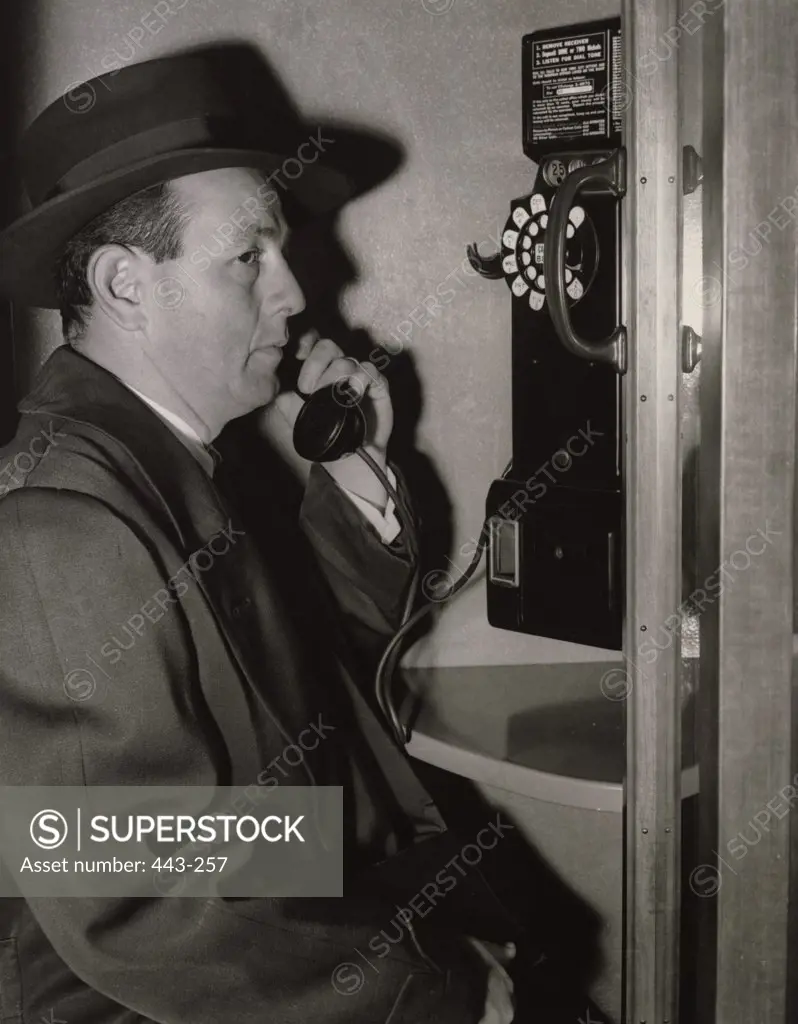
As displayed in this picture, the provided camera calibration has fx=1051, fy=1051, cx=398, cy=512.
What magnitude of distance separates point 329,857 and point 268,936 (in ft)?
0.33

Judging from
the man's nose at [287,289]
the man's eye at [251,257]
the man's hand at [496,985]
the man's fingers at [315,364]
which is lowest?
the man's hand at [496,985]

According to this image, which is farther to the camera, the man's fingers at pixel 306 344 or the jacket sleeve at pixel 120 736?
the man's fingers at pixel 306 344

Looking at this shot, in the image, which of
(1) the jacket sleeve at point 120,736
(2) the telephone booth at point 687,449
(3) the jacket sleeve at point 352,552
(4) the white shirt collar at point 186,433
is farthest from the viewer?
(3) the jacket sleeve at point 352,552

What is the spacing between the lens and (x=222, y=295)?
0.93m

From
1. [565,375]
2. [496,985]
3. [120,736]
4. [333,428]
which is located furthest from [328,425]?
[496,985]

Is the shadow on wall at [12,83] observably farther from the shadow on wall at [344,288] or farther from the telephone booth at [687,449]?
the telephone booth at [687,449]

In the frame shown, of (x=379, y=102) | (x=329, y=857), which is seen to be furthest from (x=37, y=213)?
(x=329, y=857)

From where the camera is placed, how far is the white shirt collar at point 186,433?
0.93m

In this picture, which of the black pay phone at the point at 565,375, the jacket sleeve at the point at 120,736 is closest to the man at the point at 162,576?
the jacket sleeve at the point at 120,736

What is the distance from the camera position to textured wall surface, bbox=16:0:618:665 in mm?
994

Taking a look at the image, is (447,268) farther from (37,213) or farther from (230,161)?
(37,213)

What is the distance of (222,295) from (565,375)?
12.9 inches

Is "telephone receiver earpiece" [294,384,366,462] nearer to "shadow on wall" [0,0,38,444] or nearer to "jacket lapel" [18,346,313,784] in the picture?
"jacket lapel" [18,346,313,784]

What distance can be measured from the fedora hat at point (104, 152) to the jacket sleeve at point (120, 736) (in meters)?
0.21
